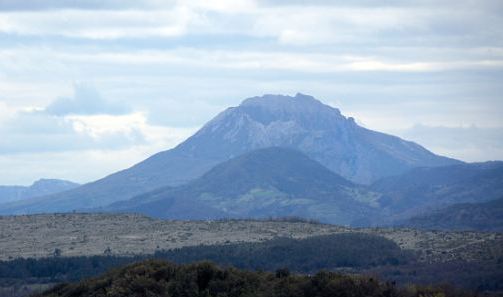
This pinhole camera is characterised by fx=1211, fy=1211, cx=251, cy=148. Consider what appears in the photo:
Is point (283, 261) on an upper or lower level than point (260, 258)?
lower

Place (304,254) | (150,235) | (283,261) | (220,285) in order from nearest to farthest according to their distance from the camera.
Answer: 1. (220,285)
2. (283,261)
3. (304,254)
4. (150,235)

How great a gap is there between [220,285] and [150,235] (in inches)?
2654

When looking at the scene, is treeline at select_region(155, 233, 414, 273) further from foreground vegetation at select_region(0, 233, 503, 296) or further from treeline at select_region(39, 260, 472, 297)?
treeline at select_region(39, 260, 472, 297)

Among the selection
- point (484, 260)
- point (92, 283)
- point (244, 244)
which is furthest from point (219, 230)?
point (92, 283)

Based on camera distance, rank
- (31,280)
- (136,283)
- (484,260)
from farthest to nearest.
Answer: (31,280) → (484,260) → (136,283)

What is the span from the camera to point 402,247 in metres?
103

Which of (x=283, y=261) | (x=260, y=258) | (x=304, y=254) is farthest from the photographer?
(x=304, y=254)

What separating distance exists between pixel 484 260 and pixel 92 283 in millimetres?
40440

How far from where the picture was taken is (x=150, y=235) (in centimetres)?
11644

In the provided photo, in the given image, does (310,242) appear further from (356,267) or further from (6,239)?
(6,239)

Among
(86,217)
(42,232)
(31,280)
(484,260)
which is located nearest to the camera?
(484,260)

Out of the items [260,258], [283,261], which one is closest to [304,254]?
[283,261]

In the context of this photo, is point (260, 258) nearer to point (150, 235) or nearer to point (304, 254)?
point (304, 254)

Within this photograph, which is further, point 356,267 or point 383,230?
point 383,230
